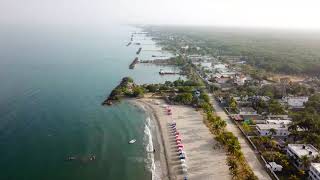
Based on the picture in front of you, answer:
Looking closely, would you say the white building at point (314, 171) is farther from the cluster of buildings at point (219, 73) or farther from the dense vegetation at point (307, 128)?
the cluster of buildings at point (219, 73)

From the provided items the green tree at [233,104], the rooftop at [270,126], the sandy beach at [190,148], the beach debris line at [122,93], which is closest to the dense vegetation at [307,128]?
the rooftop at [270,126]

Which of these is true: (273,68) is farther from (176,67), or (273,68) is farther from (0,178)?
(0,178)

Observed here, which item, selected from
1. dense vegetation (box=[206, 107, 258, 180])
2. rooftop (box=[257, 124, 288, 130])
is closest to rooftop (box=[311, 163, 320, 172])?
dense vegetation (box=[206, 107, 258, 180])

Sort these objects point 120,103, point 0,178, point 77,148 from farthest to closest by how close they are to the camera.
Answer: point 120,103 → point 77,148 → point 0,178

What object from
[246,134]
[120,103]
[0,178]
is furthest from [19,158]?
[246,134]

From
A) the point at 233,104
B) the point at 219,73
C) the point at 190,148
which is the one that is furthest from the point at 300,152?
the point at 219,73

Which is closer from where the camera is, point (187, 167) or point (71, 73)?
point (187, 167)

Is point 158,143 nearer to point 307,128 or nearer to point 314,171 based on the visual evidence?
point 314,171

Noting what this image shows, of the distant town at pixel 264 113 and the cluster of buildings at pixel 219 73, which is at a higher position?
the distant town at pixel 264 113
